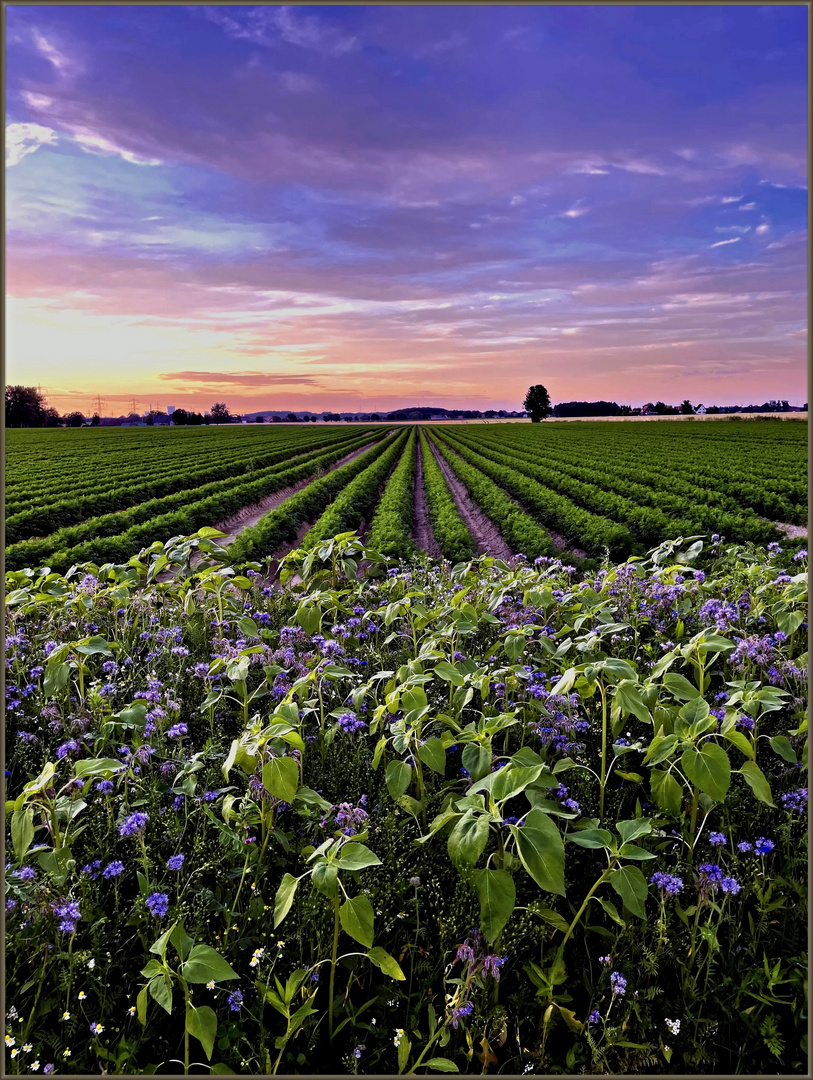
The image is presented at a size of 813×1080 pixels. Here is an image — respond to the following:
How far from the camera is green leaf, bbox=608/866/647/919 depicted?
6.95 feet

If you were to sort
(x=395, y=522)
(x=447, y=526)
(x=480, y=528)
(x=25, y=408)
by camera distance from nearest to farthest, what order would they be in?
(x=395, y=522) → (x=447, y=526) → (x=480, y=528) → (x=25, y=408)

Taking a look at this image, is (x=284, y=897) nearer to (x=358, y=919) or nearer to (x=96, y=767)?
(x=358, y=919)

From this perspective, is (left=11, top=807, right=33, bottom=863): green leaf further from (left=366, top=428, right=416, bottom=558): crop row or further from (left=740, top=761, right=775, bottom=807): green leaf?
(left=366, top=428, right=416, bottom=558): crop row

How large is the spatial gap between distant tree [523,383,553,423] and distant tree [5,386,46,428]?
292 ft

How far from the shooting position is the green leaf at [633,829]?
222 cm

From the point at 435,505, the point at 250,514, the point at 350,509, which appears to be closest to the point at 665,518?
the point at 435,505

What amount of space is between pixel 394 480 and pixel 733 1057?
935 inches

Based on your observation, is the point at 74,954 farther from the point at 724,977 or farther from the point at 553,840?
the point at 724,977

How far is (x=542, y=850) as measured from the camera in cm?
192

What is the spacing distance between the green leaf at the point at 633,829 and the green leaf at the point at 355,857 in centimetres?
95

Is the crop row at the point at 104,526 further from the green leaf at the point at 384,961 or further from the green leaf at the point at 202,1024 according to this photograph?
the green leaf at the point at 384,961

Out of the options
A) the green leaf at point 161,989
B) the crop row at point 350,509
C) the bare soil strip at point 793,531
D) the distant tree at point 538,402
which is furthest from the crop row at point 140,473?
the distant tree at point 538,402

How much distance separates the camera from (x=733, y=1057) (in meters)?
2.16

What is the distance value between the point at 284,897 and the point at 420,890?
0.76 meters
